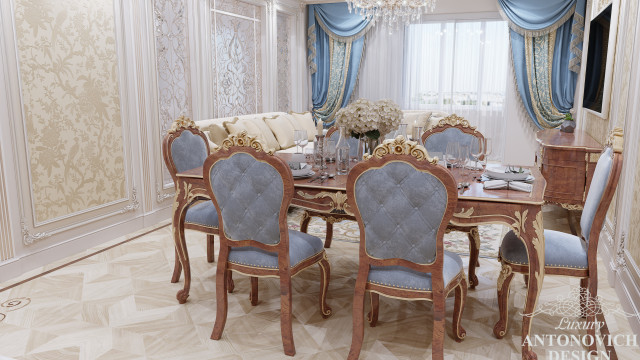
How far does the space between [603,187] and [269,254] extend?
1.51 metres

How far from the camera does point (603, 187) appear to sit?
2135mm

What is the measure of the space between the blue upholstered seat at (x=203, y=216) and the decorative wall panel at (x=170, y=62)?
1.77m

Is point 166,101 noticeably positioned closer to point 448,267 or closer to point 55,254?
point 55,254

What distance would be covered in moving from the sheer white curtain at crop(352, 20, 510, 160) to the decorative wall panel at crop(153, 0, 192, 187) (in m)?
3.37

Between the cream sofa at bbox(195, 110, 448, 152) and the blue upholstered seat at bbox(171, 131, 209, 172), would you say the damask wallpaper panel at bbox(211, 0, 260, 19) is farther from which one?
the blue upholstered seat at bbox(171, 131, 209, 172)

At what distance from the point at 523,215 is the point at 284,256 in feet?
3.51

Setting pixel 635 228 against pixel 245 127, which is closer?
pixel 635 228

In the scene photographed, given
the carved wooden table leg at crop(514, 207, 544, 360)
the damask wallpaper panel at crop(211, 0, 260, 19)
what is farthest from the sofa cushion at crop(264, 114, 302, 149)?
the carved wooden table leg at crop(514, 207, 544, 360)

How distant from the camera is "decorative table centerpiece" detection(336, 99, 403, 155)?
280 centimetres

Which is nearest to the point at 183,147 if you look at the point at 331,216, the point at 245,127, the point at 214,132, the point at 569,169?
the point at 331,216

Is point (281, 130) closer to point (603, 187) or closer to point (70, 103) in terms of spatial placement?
point (70, 103)

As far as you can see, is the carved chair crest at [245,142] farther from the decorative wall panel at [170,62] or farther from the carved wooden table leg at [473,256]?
the decorative wall panel at [170,62]

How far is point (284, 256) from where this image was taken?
2.25 m

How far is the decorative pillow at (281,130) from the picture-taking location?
18.8 ft
